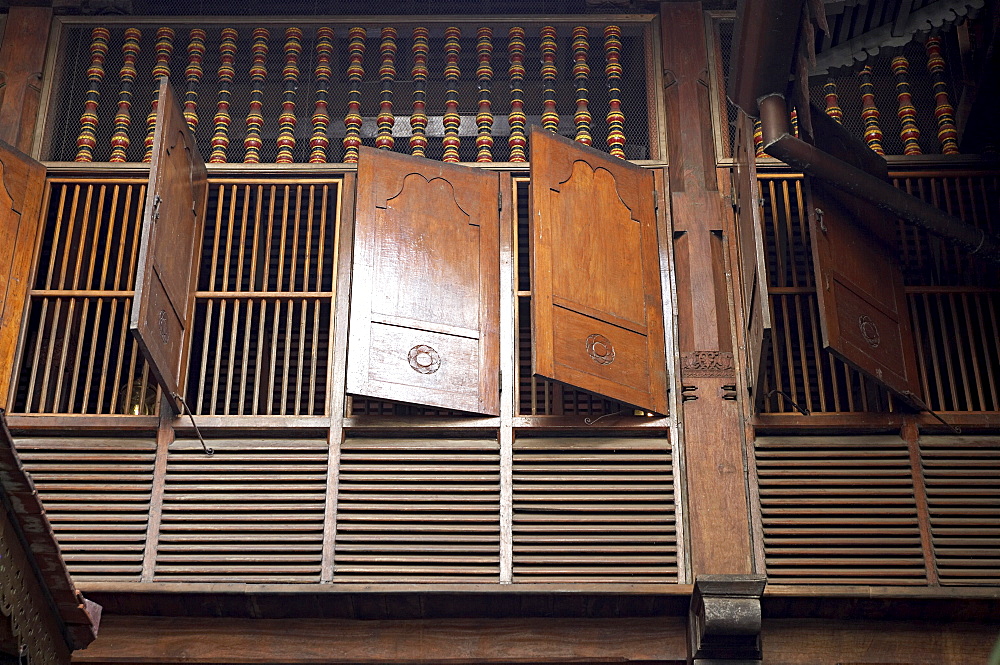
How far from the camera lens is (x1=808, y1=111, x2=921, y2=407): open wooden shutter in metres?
7.24

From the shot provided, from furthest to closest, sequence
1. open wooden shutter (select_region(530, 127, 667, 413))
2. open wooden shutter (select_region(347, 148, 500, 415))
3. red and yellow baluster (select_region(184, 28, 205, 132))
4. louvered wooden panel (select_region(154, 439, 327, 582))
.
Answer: red and yellow baluster (select_region(184, 28, 205, 132)) → open wooden shutter (select_region(347, 148, 500, 415)) → open wooden shutter (select_region(530, 127, 667, 413)) → louvered wooden panel (select_region(154, 439, 327, 582))

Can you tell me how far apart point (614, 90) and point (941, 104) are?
194 centimetres

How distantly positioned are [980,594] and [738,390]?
1.56m

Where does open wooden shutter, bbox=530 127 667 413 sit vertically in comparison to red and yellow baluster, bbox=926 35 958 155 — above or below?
below

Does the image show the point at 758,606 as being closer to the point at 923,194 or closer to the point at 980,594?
the point at 980,594

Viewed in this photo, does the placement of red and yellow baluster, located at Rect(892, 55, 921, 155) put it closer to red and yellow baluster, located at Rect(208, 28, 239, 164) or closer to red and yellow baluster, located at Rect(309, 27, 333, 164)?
red and yellow baluster, located at Rect(309, 27, 333, 164)

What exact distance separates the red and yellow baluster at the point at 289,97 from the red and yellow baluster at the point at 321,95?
0.40 ft

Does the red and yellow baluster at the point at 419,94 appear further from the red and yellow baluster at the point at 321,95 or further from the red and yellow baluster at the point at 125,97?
the red and yellow baluster at the point at 125,97

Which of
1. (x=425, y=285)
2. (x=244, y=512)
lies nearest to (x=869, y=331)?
(x=425, y=285)

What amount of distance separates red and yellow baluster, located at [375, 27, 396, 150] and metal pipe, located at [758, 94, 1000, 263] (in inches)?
89.7

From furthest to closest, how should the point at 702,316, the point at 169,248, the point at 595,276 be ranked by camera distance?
the point at 702,316 → the point at 595,276 → the point at 169,248

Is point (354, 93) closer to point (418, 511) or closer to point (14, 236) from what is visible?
point (14, 236)

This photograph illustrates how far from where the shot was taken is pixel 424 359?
746cm

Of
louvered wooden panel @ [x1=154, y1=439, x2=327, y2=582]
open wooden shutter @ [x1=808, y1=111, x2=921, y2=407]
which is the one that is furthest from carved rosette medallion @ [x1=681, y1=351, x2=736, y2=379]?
louvered wooden panel @ [x1=154, y1=439, x2=327, y2=582]
